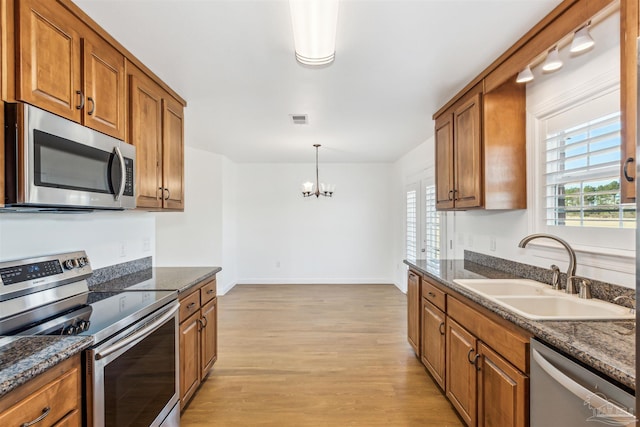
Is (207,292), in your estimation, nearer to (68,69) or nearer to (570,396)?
(68,69)

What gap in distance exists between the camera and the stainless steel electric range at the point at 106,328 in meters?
1.28

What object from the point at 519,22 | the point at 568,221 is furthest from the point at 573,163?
the point at 519,22

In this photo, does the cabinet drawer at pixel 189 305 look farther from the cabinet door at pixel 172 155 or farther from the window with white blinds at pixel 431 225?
the window with white blinds at pixel 431 225

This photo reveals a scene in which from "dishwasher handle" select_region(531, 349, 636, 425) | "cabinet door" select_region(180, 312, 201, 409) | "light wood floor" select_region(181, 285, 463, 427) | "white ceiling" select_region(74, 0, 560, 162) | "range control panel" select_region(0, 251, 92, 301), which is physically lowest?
"light wood floor" select_region(181, 285, 463, 427)

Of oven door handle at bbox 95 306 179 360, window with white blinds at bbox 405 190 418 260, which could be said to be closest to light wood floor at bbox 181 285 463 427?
oven door handle at bbox 95 306 179 360

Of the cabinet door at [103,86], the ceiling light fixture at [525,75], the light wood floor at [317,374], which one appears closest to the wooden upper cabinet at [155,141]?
the cabinet door at [103,86]

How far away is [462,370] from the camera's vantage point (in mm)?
1968

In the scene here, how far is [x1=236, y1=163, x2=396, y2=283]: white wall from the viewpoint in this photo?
6254 millimetres

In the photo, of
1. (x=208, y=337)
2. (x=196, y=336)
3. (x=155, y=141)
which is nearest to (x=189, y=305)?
(x=196, y=336)

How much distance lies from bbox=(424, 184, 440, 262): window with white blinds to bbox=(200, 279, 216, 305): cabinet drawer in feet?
9.50

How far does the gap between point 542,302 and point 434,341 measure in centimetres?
91

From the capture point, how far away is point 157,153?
2418mm

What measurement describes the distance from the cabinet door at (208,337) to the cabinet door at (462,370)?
5.96 feet

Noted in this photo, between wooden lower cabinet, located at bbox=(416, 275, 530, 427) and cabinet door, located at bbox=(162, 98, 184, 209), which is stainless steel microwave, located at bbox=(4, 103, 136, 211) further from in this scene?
wooden lower cabinet, located at bbox=(416, 275, 530, 427)
